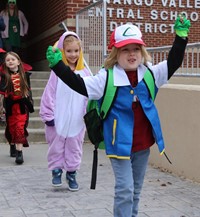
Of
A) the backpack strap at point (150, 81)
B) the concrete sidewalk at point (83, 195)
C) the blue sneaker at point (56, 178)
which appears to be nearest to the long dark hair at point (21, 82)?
the concrete sidewalk at point (83, 195)

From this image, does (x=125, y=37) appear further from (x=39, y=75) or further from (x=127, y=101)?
(x=39, y=75)

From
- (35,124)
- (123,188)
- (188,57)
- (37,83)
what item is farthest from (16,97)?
(123,188)

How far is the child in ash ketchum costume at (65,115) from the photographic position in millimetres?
5027

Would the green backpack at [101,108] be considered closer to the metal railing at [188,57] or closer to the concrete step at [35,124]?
the metal railing at [188,57]

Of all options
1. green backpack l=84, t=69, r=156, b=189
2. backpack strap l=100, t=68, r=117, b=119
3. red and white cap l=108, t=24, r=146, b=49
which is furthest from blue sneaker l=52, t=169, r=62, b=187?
red and white cap l=108, t=24, r=146, b=49

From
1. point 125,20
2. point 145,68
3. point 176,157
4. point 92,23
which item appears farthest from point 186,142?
point 125,20

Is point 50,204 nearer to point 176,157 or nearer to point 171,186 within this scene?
point 171,186

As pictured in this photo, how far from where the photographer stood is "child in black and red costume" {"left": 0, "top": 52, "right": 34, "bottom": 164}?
6.70 meters

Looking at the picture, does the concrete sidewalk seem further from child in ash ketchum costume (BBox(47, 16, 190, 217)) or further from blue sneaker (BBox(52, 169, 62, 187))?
child in ash ketchum costume (BBox(47, 16, 190, 217))

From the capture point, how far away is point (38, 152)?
754 cm

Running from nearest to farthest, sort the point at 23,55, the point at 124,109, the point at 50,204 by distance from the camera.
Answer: the point at 124,109, the point at 50,204, the point at 23,55

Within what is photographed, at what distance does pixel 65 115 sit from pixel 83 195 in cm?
90

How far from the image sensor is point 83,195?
5059 millimetres

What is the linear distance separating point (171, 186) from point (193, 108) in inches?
39.2
